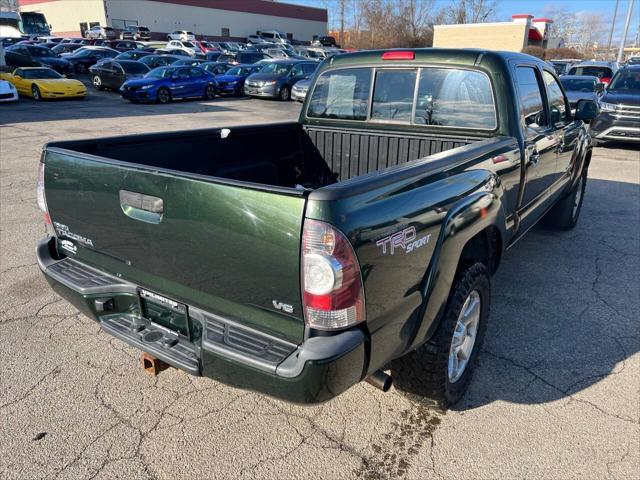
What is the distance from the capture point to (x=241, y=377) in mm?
2090

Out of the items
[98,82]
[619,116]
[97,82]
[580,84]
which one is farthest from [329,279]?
[97,82]

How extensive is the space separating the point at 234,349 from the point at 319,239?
0.63m

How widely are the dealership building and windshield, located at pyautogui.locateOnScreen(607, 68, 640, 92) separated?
52783 mm

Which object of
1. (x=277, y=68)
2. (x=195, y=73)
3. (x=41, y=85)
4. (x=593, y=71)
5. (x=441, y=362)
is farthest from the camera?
(x=277, y=68)

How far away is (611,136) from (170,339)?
462 inches

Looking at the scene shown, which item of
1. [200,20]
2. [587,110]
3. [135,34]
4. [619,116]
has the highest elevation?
[200,20]

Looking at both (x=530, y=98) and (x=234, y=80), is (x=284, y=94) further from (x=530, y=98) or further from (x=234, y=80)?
(x=530, y=98)

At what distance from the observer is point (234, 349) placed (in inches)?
81.9

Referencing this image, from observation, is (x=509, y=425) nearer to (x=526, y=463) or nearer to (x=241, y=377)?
(x=526, y=463)

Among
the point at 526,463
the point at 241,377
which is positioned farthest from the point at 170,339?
the point at 526,463

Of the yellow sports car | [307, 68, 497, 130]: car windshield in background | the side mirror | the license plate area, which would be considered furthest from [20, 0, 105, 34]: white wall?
the license plate area

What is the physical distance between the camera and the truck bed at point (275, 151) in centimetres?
333

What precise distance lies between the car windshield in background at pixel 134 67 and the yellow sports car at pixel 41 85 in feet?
10.3

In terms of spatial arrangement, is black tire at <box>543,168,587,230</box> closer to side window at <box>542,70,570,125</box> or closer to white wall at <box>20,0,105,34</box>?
side window at <box>542,70,570,125</box>
